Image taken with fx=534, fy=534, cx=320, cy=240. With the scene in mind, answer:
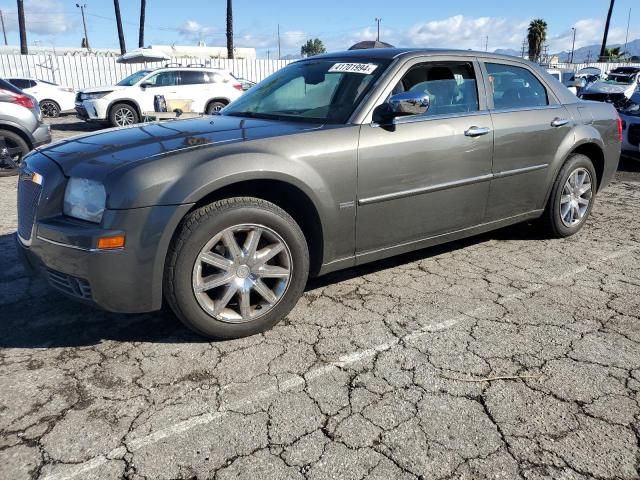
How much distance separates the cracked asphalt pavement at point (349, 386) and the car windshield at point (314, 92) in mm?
1234

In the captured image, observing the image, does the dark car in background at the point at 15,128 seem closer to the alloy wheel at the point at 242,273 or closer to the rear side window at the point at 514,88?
the alloy wheel at the point at 242,273

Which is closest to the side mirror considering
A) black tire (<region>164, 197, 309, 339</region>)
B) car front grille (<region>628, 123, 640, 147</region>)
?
black tire (<region>164, 197, 309, 339</region>)

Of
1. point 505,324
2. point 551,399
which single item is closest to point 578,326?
point 505,324

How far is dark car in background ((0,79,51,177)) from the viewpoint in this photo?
24.8 ft

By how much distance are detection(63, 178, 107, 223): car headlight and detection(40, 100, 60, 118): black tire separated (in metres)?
17.5

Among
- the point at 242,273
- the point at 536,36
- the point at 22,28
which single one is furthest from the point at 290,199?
the point at 536,36

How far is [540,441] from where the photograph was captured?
2201mm

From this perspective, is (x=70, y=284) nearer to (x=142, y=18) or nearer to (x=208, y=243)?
(x=208, y=243)

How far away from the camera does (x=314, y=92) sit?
12.4ft

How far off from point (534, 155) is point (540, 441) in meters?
2.72

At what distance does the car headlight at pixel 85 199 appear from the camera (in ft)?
8.74

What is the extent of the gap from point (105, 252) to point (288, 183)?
1047 mm

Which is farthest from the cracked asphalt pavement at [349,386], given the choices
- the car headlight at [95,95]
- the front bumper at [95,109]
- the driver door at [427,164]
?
the car headlight at [95,95]

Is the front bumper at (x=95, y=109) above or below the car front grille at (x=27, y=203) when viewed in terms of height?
below
